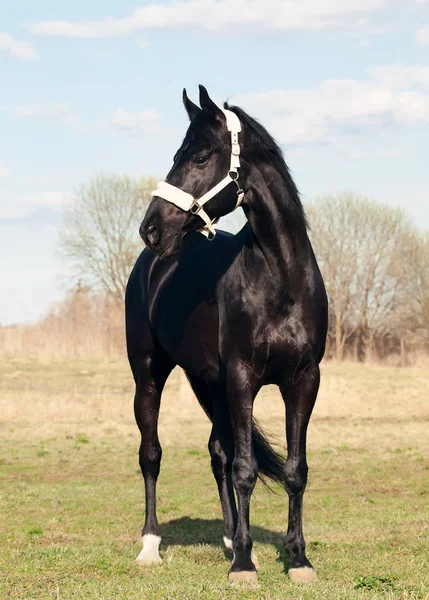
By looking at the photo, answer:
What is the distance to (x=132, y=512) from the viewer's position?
9969mm

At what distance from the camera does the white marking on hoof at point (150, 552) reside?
6.71m

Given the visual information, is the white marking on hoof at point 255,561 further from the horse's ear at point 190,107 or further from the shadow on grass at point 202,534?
the horse's ear at point 190,107

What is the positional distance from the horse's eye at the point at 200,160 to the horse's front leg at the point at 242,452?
1341 millimetres

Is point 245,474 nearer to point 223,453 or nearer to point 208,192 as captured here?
point 223,453

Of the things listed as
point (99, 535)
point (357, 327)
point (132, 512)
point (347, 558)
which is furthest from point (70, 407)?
point (357, 327)

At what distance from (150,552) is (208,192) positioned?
296cm

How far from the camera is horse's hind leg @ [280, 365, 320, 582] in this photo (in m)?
5.97

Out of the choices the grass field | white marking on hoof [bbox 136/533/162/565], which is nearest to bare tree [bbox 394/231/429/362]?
the grass field

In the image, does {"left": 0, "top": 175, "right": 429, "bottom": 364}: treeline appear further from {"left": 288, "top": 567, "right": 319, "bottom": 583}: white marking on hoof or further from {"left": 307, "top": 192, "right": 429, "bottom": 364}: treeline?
{"left": 288, "top": 567, "right": 319, "bottom": 583}: white marking on hoof

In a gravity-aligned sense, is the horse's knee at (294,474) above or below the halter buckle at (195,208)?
below

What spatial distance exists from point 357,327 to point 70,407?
32.7 meters

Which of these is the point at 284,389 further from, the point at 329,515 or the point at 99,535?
the point at 329,515

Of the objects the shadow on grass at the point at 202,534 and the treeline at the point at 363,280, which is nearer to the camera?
the shadow on grass at the point at 202,534

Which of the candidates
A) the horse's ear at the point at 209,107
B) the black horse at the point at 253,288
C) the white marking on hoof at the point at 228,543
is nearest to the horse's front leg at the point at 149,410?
the white marking on hoof at the point at 228,543
